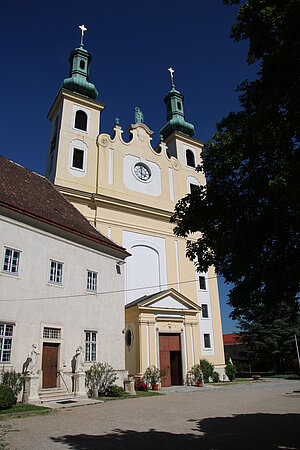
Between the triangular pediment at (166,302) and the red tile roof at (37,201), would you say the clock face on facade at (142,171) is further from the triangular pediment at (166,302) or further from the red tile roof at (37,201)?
the triangular pediment at (166,302)

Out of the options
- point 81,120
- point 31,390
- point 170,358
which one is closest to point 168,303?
point 170,358

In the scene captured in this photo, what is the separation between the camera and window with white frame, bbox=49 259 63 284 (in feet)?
51.4

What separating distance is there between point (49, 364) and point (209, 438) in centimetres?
959


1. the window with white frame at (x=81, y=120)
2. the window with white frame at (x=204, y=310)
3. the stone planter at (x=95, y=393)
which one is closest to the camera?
the stone planter at (x=95, y=393)

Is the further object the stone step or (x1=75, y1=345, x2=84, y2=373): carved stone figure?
(x1=75, y1=345, x2=84, y2=373): carved stone figure

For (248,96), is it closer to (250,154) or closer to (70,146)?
(250,154)

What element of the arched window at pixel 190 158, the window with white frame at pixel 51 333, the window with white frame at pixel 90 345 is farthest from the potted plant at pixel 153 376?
the arched window at pixel 190 158

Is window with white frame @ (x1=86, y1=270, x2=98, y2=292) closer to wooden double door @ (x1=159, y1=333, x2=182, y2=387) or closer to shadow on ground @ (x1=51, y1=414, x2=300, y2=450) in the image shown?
wooden double door @ (x1=159, y1=333, x2=182, y2=387)

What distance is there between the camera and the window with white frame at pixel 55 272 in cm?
1566

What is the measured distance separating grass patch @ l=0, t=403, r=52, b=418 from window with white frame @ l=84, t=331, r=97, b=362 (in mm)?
4646

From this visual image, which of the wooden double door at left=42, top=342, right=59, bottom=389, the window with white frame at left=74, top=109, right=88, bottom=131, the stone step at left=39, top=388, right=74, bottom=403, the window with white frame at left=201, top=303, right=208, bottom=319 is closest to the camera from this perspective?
the stone step at left=39, top=388, right=74, bottom=403

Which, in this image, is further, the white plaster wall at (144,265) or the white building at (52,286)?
the white plaster wall at (144,265)

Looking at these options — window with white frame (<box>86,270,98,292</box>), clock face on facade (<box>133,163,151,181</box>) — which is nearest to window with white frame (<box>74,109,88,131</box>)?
clock face on facade (<box>133,163,151,181</box>)

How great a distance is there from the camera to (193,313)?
24906 millimetres
